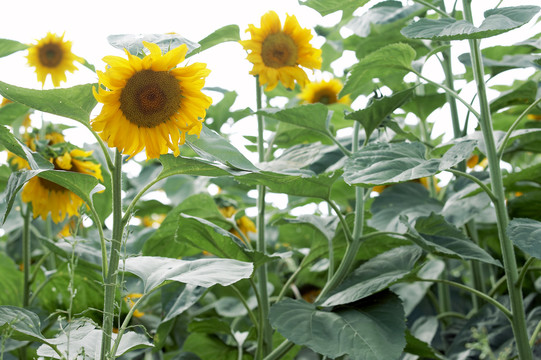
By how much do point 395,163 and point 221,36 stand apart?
0.39 metres

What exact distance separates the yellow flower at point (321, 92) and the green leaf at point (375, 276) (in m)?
0.79

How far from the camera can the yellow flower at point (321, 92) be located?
1666mm

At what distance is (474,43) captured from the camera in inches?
35.2

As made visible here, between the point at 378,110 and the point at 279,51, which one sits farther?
the point at 279,51

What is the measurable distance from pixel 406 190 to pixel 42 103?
717mm

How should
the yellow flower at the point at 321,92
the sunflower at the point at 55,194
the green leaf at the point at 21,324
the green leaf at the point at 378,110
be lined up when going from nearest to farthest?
1. the green leaf at the point at 21,324
2. the green leaf at the point at 378,110
3. the sunflower at the point at 55,194
4. the yellow flower at the point at 321,92

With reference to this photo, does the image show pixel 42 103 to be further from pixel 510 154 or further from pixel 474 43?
pixel 510 154

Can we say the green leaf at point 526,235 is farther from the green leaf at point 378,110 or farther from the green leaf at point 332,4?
the green leaf at point 332,4

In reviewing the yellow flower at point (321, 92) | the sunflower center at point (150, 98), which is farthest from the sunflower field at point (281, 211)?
the yellow flower at point (321, 92)

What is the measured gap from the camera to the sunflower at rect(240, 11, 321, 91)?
1.03m

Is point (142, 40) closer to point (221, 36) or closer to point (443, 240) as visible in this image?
point (221, 36)

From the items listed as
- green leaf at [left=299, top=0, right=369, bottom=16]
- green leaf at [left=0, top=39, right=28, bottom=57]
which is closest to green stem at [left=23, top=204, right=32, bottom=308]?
green leaf at [left=0, top=39, right=28, bottom=57]

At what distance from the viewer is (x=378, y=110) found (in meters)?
0.91

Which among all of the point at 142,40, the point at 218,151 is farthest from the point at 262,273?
the point at 142,40
